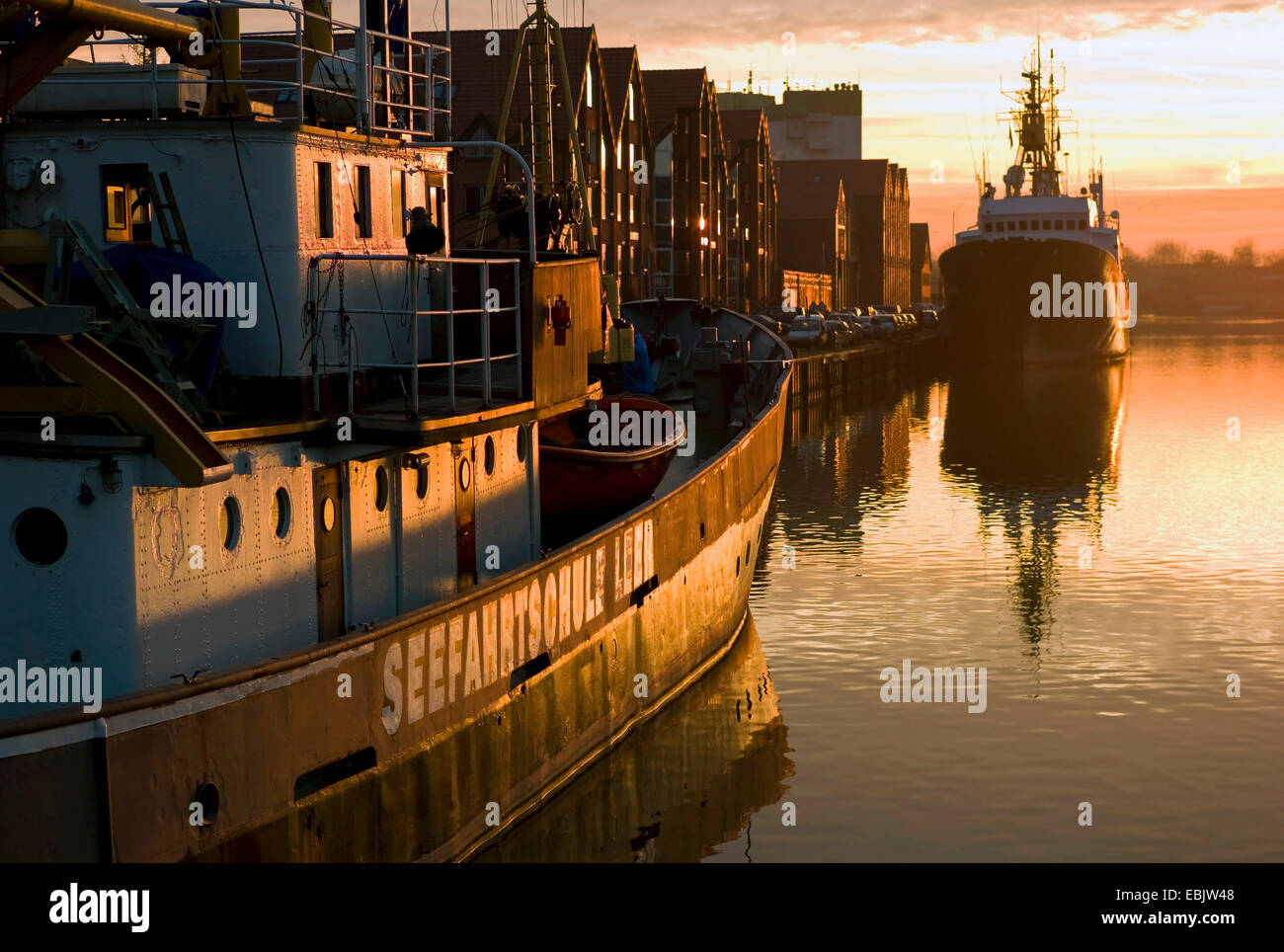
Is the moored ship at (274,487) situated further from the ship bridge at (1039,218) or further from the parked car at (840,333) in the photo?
the ship bridge at (1039,218)

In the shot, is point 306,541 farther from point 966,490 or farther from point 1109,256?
point 1109,256

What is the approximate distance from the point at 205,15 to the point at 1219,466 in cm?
4109

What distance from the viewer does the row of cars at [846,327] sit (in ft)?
291

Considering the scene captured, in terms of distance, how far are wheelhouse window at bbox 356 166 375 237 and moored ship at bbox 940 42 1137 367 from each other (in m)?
84.4

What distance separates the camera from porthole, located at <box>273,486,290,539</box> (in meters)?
12.9

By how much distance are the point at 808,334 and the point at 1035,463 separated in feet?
125

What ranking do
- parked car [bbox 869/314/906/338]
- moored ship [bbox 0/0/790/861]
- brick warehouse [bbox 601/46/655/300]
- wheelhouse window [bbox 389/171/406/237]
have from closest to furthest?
moored ship [bbox 0/0/790/861]
wheelhouse window [bbox 389/171/406/237]
brick warehouse [bbox 601/46/655/300]
parked car [bbox 869/314/906/338]

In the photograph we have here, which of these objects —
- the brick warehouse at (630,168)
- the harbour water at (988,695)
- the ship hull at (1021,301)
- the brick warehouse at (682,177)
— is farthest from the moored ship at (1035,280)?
the harbour water at (988,695)

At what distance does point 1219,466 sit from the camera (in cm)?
4869

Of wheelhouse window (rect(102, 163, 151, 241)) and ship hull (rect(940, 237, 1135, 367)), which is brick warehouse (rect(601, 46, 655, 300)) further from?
wheelhouse window (rect(102, 163, 151, 241))

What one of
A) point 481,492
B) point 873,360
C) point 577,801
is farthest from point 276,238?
point 873,360

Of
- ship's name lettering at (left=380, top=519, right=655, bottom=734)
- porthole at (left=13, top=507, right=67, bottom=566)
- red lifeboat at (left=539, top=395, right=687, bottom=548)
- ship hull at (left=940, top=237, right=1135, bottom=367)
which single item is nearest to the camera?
porthole at (left=13, top=507, right=67, bottom=566)

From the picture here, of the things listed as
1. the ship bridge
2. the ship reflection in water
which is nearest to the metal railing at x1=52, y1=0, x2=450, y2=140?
the ship reflection in water

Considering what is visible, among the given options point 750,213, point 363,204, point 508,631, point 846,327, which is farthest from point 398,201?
point 750,213
